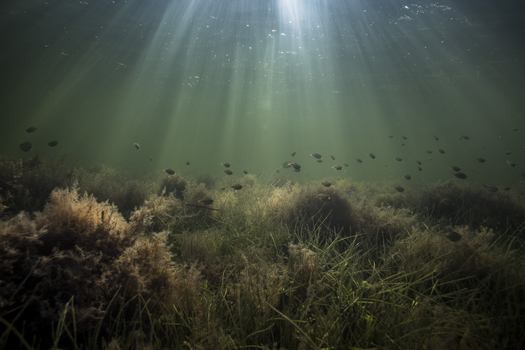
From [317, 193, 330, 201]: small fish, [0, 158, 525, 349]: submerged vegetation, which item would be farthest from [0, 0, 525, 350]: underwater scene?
[317, 193, 330, 201]: small fish

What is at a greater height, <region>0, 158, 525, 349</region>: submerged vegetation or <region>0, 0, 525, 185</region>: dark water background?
<region>0, 0, 525, 185</region>: dark water background

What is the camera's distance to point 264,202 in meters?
5.32

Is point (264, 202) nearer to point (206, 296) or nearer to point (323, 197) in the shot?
point (323, 197)

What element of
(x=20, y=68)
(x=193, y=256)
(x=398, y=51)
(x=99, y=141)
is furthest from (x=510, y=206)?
(x=99, y=141)

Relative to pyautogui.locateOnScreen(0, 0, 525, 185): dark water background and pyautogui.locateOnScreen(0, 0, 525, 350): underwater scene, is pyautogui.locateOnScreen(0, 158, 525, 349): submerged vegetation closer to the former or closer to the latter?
pyautogui.locateOnScreen(0, 0, 525, 350): underwater scene

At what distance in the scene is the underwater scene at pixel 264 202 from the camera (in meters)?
1.52

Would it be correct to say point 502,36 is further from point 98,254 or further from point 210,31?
point 98,254

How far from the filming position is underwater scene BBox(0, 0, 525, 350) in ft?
4.98

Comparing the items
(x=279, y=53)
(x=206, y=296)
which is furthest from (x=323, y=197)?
(x=279, y=53)

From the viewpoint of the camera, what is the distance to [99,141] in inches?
4532

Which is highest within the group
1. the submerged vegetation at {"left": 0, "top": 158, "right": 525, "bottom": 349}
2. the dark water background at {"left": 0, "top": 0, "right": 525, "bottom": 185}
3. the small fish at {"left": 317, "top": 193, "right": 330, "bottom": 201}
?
the dark water background at {"left": 0, "top": 0, "right": 525, "bottom": 185}

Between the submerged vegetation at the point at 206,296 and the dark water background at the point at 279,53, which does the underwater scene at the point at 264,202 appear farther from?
the dark water background at the point at 279,53

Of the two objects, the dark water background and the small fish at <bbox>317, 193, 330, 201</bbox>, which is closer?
the small fish at <bbox>317, 193, 330, 201</bbox>

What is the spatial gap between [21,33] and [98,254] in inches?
1055
